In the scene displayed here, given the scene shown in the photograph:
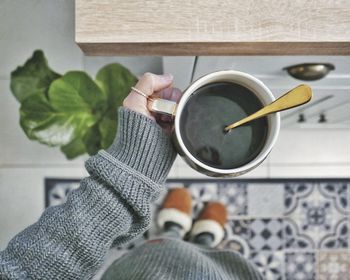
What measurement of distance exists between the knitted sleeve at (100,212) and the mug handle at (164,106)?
0.07ft

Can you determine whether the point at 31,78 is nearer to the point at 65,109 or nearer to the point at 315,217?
the point at 65,109

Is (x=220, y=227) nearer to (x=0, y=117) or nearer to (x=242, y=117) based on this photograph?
(x=0, y=117)

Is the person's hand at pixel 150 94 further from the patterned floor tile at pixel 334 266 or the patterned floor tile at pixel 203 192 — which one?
the patterned floor tile at pixel 203 192

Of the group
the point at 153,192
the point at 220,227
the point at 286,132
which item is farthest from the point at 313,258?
the point at 153,192

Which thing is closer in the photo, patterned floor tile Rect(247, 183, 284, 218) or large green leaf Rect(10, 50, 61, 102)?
large green leaf Rect(10, 50, 61, 102)

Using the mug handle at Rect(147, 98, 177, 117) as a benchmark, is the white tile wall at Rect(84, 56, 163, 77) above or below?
above

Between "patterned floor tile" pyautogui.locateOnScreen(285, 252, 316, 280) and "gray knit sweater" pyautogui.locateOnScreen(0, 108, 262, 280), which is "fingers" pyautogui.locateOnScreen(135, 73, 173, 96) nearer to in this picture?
"gray knit sweater" pyautogui.locateOnScreen(0, 108, 262, 280)

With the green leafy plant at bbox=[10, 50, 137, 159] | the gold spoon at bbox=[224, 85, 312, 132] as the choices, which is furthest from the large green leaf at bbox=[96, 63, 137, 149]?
the gold spoon at bbox=[224, 85, 312, 132]

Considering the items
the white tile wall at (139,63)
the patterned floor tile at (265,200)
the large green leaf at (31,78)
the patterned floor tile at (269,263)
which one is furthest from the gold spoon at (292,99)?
the patterned floor tile at (269,263)

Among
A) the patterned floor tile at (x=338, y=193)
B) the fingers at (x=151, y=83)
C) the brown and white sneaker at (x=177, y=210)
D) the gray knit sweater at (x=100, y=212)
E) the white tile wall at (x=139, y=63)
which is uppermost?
the white tile wall at (x=139, y=63)

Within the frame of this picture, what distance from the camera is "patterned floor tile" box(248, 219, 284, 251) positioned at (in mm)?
A: 972

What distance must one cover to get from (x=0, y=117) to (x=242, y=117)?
1.43ft

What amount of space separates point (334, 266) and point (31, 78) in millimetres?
596

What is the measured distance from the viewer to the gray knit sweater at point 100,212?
358 millimetres
